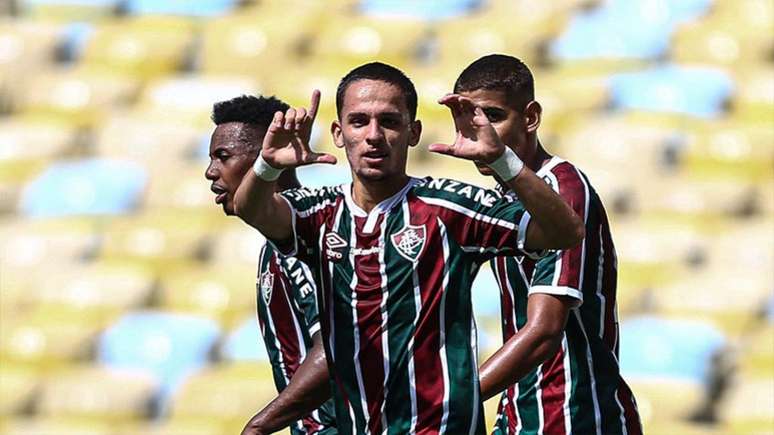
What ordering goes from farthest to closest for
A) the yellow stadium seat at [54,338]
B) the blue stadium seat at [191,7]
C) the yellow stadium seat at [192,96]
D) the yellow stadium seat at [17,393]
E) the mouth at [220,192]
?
the blue stadium seat at [191,7] < the yellow stadium seat at [192,96] < the yellow stadium seat at [54,338] < the yellow stadium seat at [17,393] < the mouth at [220,192]

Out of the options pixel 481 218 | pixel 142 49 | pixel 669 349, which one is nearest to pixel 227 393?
pixel 669 349

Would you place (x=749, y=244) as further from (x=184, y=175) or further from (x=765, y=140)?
(x=184, y=175)

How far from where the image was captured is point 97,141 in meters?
13.5

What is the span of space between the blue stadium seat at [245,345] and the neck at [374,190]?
584cm

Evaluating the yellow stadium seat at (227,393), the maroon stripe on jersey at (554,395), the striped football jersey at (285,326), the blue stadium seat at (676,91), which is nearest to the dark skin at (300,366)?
the striped football jersey at (285,326)

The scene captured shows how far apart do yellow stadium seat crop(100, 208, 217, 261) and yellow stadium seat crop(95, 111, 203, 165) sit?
0.84 m

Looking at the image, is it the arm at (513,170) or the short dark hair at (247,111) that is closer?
the arm at (513,170)

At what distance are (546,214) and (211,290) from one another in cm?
705

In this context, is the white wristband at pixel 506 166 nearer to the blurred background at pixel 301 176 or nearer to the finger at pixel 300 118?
the finger at pixel 300 118

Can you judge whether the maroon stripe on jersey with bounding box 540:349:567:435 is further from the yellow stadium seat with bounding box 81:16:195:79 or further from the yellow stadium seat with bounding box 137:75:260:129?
the yellow stadium seat with bounding box 81:16:195:79

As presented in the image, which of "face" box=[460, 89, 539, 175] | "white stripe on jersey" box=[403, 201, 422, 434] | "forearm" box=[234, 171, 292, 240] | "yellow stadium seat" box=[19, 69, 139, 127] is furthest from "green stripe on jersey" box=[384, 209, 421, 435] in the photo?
"yellow stadium seat" box=[19, 69, 139, 127]

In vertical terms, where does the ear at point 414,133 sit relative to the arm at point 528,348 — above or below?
above

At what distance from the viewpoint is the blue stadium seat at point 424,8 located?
13.7 meters

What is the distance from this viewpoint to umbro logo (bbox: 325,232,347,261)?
4.89 metres
